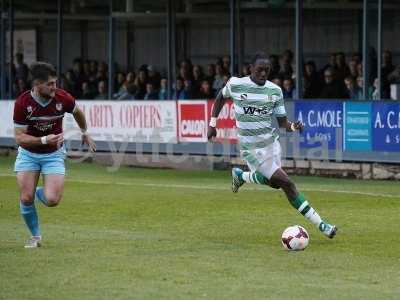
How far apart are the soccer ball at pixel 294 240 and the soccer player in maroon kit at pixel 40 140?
234 centimetres

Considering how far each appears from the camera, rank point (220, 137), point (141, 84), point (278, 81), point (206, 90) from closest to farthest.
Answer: point (278, 81), point (220, 137), point (206, 90), point (141, 84)

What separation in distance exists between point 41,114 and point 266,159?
258cm

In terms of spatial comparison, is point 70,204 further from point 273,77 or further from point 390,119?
point 273,77

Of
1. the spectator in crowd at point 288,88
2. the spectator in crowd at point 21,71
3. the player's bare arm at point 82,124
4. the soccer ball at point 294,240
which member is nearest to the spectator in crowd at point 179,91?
the spectator in crowd at point 288,88

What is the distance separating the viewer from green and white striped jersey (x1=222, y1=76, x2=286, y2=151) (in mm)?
14047

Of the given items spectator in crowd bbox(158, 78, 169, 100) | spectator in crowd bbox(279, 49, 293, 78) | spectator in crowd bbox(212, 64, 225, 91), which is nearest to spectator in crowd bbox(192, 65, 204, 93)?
spectator in crowd bbox(212, 64, 225, 91)

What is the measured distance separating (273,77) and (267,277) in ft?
52.3

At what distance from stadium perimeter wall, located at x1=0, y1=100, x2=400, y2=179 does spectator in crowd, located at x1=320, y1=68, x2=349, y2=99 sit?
0.58 m

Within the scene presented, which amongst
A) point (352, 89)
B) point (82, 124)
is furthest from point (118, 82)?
point (82, 124)

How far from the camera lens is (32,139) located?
13039 mm

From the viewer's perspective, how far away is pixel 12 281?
10945 millimetres

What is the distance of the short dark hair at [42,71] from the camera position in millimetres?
12836

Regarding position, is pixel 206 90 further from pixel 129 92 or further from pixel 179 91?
pixel 129 92

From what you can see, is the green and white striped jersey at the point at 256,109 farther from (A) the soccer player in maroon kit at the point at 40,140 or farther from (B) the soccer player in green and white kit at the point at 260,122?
(A) the soccer player in maroon kit at the point at 40,140
